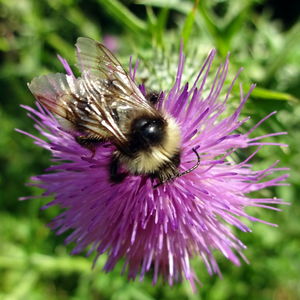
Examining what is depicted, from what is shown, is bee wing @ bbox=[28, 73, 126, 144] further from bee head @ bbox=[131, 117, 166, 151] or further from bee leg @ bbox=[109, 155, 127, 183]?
bee leg @ bbox=[109, 155, 127, 183]

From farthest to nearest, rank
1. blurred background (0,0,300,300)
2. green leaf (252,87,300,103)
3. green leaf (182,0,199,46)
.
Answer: blurred background (0,0,300,300) < green leaf (182,0,199,46) < green leaf (252,87,300,103)

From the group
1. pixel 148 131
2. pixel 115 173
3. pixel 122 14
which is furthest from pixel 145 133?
pixel 122 14

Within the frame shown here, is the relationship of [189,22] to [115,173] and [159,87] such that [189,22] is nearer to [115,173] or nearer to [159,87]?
[159,87]

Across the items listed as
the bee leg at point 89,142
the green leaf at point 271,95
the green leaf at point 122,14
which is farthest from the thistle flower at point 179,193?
the green leaf at point 122,14

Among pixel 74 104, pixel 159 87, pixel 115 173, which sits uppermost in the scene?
pixel 159 87

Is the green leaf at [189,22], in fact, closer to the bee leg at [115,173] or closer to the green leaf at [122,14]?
the green leaf at [122,14]

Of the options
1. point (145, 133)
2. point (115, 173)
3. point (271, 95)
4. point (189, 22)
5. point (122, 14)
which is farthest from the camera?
point (122, 14)

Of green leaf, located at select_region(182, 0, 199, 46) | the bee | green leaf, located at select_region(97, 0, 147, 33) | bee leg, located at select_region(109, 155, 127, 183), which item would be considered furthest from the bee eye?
green leaf, located at select_region(97, 0, 147, 33)
